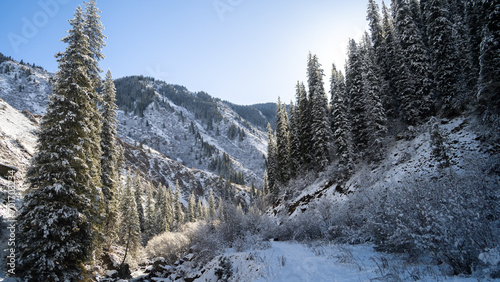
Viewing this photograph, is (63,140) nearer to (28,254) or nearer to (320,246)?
(28,254)

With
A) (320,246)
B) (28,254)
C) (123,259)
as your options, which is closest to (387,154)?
(320,246)

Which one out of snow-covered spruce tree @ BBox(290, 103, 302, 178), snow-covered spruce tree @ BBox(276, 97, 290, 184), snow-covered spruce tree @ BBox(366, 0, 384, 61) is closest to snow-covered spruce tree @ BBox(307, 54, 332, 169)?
snow-covered spruce tree @ BBox(290, 103, 302, 178)

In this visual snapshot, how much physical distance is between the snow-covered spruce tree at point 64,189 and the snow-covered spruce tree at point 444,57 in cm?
2841

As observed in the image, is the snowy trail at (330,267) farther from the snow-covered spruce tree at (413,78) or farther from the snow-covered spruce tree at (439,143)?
the snow-covered spruce tree at (413,78)

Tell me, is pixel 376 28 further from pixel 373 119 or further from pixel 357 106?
pixel 373 119

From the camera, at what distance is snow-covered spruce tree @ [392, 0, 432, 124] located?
2396cm

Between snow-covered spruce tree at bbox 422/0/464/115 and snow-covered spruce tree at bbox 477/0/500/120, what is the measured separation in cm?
815

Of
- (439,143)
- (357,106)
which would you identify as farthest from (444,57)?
(439,143)

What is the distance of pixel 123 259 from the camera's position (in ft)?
94.3

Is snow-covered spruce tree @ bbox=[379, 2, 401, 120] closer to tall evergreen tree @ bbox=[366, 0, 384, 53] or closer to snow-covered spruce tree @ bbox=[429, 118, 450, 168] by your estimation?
tall evergreen tree @ bbox=[366, 0, 384, 53]

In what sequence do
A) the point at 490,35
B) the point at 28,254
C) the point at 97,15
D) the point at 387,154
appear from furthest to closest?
the point at 387,154 < the point at 97,15 < the point at 490,35 < the point at 28,254

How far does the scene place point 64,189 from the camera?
40.5 feet

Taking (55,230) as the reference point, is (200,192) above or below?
below

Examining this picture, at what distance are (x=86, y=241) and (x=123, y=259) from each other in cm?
1901
